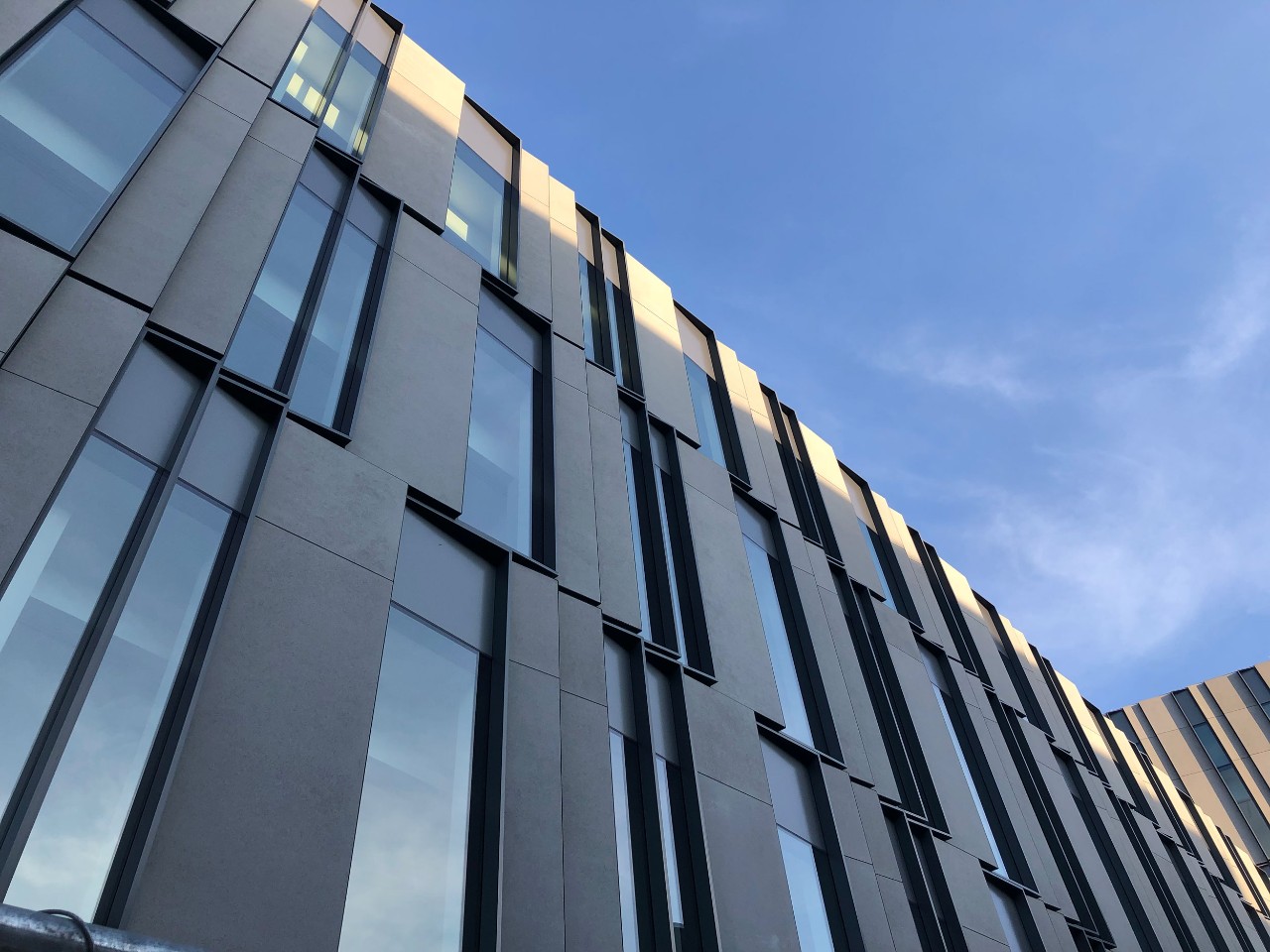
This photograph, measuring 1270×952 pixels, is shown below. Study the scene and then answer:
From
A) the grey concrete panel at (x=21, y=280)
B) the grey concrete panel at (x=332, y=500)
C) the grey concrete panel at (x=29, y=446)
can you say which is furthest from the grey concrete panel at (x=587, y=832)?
the grey concrete panel at (x=21, y=280)

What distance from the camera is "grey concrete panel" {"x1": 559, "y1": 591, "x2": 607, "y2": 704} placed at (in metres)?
10.3

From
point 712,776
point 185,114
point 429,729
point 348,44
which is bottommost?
point 429,729

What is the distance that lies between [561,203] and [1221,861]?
3113cm

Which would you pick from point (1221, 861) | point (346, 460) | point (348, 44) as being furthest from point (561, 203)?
point (1221, 861)

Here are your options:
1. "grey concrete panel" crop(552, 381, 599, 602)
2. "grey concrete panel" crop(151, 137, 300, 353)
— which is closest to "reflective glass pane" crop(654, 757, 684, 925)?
"grey concrete panel" crop(552, 381, 599, 602)

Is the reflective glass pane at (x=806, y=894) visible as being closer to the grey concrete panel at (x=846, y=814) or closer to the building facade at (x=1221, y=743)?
the grey concrete panel at (x=846, y=814)

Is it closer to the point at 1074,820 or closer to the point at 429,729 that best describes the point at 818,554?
the point at 1074,820

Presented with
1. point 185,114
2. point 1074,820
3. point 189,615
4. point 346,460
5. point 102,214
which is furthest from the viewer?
point 1074,820

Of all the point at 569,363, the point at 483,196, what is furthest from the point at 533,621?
the point at 483,196

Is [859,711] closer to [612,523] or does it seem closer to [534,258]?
[612,523]

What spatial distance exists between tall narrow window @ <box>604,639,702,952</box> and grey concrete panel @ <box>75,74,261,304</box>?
626cm

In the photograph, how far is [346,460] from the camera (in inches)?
364

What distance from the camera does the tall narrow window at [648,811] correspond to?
9.54m

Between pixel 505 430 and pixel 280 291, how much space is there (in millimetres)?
3256
